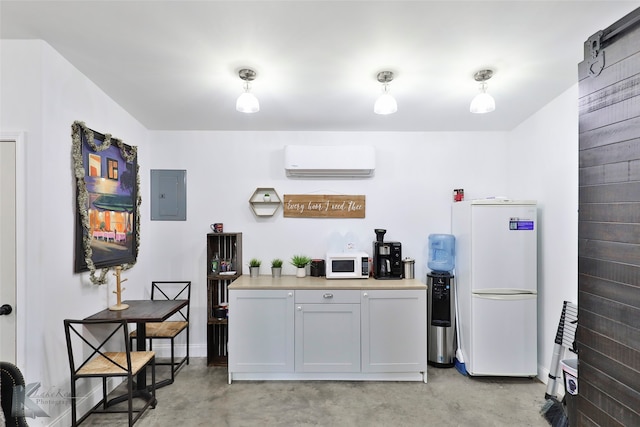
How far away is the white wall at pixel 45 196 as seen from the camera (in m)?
2.03

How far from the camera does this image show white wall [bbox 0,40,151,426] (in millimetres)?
2025

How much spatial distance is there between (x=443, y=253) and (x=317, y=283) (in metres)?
1.42

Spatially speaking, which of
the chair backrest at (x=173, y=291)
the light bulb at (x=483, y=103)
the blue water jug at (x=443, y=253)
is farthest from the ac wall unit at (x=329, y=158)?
the chair backrest at (x=173, y=291)

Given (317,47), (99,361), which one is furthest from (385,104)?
(99,361)

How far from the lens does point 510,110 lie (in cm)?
311

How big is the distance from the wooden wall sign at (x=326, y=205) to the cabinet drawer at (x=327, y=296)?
0.94 meters

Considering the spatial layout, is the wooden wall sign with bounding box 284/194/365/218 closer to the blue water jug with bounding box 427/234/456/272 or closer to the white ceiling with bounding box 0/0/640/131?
the blue water jug with bounding box 427/234/456/272

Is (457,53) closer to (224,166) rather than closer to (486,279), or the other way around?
(486,279)

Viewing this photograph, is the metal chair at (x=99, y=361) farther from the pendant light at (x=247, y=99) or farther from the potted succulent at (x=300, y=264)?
the pendant light at (x=247, y=99)

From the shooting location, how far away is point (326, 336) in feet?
10.0

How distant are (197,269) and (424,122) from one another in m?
2.94

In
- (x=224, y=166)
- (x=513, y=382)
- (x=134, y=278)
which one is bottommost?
(x=513, y=382)

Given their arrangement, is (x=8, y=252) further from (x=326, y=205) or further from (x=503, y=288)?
(x=503, y=288)

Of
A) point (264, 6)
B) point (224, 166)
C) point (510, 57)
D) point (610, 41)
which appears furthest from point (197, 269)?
point (610, 41)
